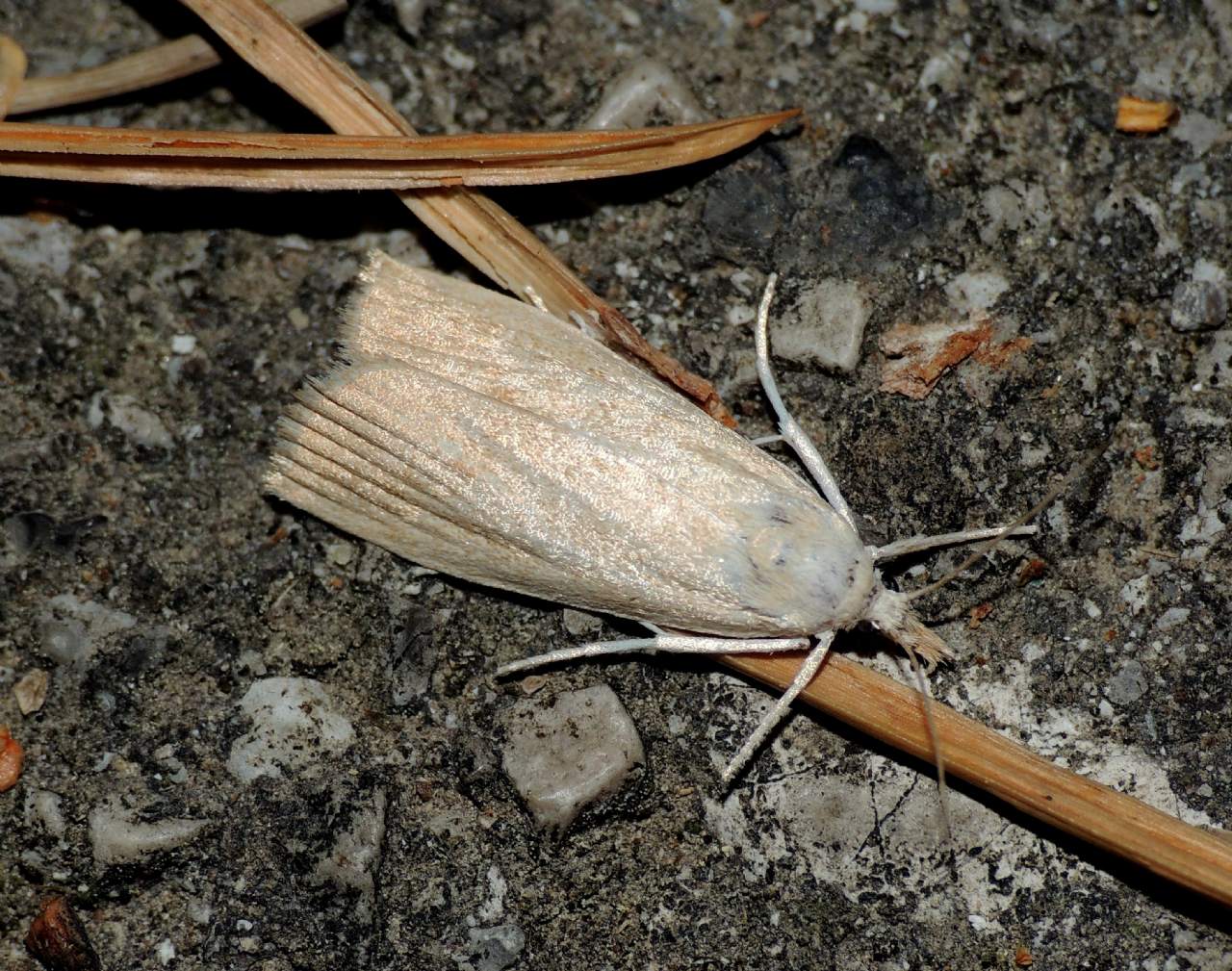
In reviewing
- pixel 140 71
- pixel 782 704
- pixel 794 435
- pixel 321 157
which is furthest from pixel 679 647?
pixel 140 71

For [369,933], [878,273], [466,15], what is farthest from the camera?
[466,15]

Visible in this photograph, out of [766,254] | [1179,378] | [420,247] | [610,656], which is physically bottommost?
[610,656]

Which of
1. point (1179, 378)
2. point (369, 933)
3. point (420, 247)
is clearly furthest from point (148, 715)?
point (1179, 378)

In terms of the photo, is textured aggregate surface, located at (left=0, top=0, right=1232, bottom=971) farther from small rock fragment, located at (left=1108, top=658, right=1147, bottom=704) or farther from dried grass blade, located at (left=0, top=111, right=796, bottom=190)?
dried grass blade, located at (left=0, top=111, right=796, bottom=190)

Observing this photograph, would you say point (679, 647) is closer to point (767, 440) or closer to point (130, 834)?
point (767, 440)

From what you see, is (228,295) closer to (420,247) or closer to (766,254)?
(420,247)

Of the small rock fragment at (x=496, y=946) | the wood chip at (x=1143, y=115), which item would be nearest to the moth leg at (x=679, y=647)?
the small rock fragment at (x=496, y=946)

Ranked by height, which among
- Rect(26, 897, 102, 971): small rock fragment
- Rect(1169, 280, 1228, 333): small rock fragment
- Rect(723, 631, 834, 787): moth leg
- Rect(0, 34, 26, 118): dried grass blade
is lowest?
Rect(26, 897, 102, 971): small rock fragment

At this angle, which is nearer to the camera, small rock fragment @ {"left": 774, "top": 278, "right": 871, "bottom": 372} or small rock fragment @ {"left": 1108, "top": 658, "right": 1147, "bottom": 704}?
small rock fragment @ {"left": 1108, "top": 658, "right": 1147, "bottom": 704}

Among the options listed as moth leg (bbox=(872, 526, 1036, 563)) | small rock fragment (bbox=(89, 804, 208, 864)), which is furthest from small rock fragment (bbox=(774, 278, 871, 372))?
small rock fragment (bbox=(89, 804, 208, 864))
